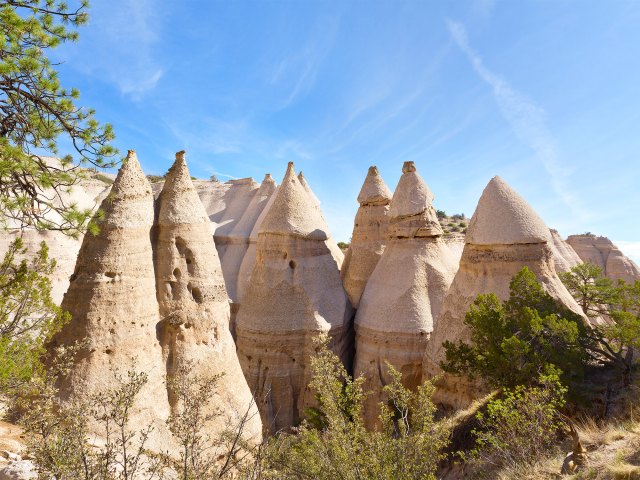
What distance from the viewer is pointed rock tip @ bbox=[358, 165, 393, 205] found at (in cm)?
1720

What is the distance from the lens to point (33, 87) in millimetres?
4547

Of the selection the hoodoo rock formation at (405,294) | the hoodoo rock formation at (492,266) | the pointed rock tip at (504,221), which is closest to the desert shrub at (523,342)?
the hoodoo rock formation at (492,266)

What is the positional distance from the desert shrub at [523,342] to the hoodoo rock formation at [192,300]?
499 cm

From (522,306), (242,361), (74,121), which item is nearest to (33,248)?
(242,361)

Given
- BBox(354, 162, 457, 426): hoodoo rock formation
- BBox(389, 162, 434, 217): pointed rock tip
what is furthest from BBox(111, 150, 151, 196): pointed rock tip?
BBox(389, 162, 434, 217): pointed rock tip

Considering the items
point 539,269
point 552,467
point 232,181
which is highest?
point 232,181

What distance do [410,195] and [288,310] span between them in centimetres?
620

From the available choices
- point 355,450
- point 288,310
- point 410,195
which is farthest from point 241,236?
point 355,450

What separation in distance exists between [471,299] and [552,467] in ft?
19.7

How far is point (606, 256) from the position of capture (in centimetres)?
3272

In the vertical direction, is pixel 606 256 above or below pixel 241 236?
below

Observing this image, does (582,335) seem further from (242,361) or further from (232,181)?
(232,181)

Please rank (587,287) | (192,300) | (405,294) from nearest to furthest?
(192,300)
(405,294)
(587,287)

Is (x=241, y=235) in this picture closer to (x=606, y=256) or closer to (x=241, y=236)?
(x=241, y=236)
